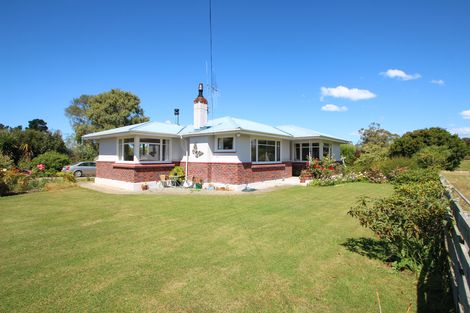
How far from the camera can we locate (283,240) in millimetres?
6297

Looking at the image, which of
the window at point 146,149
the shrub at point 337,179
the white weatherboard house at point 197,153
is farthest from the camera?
the shrub at point 337,179

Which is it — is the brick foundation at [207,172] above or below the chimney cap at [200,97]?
below

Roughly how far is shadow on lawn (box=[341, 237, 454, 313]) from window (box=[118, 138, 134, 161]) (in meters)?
13.2

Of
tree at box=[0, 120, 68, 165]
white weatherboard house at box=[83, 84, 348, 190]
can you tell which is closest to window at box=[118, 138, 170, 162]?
white weatherboard house at box=[83, 84, 348, 190]

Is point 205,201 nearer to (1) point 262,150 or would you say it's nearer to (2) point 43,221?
(2) point 43,221

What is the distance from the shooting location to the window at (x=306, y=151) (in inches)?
813

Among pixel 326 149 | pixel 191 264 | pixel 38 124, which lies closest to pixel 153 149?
pixel 191 264

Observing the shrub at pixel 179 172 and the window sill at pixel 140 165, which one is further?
the shrub at pixel 179 172

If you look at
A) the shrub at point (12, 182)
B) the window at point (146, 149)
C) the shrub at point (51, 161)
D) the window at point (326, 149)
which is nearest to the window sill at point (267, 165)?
the window at point (326, 149)

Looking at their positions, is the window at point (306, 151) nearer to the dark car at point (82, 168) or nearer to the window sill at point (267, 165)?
the window sill at point (267, 165)

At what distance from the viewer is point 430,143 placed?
2698 cm

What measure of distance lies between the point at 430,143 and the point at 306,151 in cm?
1504

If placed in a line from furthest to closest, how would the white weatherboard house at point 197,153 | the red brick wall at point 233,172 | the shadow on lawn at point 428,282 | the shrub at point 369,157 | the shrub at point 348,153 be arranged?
the shrub at point 348,153 → the shrub at point 369,157 → the white weatherboard house at point 197,153 → the red brick wall at point 233,172 → the shadow on lawn at point 428,282

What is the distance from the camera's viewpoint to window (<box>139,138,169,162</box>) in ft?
52.3
